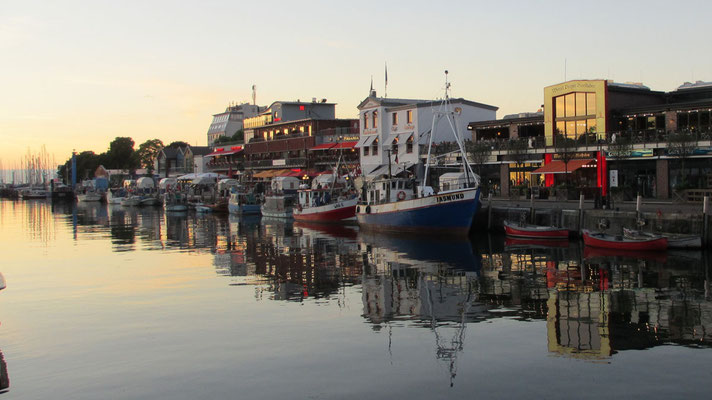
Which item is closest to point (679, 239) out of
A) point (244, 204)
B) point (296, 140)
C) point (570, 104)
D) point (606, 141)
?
point (606, 141)

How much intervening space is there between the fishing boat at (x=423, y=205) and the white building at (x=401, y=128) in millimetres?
18969

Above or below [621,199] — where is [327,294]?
below

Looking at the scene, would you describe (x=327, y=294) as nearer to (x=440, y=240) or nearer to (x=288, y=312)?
(x=288, y=312)

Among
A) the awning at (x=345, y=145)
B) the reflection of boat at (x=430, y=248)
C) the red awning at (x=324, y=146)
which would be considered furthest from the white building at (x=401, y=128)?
the reflection of boat at (x=430, y=248)

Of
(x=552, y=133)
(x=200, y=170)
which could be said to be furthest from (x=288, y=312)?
(x=200, y=170)

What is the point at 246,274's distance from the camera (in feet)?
124

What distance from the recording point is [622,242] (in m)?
40.2

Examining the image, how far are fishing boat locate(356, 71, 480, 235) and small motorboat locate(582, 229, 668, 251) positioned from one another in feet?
31.3

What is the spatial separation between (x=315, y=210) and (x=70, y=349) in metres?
48.8

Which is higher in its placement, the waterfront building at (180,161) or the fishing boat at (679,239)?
the waterfront building at (180,161)

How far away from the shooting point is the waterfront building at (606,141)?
57906 mm

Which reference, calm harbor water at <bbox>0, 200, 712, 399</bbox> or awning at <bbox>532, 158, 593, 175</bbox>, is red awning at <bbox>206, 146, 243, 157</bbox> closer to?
awning at <bbox>532, 158, 593, 175</bbox>

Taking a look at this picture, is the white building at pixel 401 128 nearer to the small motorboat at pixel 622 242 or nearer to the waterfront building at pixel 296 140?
the waterfront building at pixel 296 140

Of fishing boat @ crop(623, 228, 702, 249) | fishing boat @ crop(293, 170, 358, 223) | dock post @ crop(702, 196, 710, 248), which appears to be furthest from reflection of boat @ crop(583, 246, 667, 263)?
fishing boat @ crop(293, 170, 358, 223)
